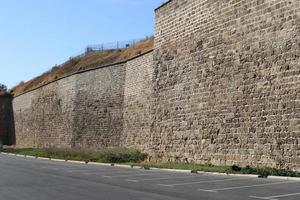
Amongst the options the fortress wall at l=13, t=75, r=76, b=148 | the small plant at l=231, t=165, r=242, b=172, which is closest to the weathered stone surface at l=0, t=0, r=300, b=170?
the small plant at l=231, t=165, r=242, b=172

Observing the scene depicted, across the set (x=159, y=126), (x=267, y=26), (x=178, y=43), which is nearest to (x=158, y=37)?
(x=178, y=43)

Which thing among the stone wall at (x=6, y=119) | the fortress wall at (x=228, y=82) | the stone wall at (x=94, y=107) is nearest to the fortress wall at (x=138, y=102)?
the stone wall at (x=94, y=107)

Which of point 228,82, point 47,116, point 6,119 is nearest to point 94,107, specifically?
point 47,116

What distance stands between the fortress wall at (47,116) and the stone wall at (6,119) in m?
5.03

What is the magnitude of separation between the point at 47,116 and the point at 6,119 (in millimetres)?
21362

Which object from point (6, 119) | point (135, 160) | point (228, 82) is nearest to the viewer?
point (228, 82)

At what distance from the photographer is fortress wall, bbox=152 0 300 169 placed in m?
18.8

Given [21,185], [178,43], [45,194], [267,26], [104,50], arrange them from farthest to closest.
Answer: [104,50] → [178,43] → [267,26] → [21,185] → [45,194]

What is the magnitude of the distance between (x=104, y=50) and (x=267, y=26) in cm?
4986

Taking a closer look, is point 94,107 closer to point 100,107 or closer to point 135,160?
point 100,107

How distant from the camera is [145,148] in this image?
31266 mm

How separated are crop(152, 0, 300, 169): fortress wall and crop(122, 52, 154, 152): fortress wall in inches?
102

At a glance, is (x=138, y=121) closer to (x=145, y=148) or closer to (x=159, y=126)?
(x=145, y=148)

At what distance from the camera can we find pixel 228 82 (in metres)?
22.2
